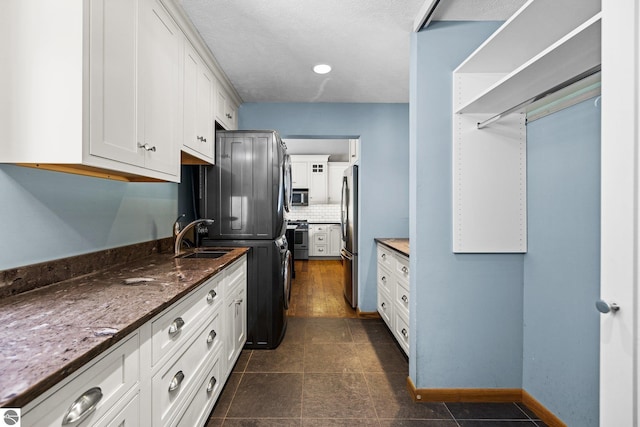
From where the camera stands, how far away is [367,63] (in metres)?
2.40

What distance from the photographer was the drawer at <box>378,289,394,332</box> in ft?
8.86

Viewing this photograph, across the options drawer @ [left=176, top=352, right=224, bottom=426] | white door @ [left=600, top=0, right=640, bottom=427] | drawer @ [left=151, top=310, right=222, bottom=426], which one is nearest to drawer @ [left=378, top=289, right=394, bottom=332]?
drawer @ [left=176, top=352, right=224, bottom=426]

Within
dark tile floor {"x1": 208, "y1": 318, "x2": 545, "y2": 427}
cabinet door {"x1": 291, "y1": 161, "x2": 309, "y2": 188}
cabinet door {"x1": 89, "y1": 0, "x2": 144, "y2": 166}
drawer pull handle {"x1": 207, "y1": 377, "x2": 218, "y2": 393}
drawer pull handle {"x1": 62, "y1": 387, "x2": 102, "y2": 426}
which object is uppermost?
cabinet door {"x1": 291, "y1": 161, "x2": 309, "y2": 188}

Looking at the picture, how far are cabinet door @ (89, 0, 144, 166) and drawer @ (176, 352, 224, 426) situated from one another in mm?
1145

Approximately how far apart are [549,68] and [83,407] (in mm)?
1921

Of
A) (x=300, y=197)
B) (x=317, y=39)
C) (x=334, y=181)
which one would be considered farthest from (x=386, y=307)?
(x=334, y=181)

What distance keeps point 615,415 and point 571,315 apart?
2.85ft

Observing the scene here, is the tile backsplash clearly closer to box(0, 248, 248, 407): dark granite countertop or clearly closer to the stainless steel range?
the stainless steel range

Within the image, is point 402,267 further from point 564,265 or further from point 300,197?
point 300,197

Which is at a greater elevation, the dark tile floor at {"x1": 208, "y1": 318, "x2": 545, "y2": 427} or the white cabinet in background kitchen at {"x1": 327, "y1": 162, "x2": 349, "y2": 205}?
the white cabinet in background kitchen at {"x1": 327, "y1": 162, "x2": 349, "y2": 205}

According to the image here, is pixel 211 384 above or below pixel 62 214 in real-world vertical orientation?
below

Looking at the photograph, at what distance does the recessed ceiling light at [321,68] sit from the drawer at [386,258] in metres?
1.73

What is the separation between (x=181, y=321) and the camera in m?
1.22

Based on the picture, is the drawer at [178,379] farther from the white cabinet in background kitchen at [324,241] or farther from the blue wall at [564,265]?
the white cabinet in background kitchen at [324,241]
